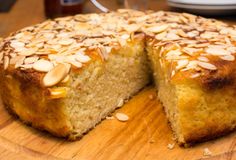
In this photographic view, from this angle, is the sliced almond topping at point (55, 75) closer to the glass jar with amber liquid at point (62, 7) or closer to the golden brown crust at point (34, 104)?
the golden brown crust at point (34, 104)

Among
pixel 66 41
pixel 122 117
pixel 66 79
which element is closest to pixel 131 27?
pixel 66 41

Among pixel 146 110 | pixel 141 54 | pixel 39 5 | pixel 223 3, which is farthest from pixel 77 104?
pixel 39 5

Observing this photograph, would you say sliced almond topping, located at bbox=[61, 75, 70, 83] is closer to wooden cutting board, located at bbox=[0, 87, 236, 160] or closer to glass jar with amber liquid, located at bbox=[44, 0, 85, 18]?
wooden cutting board, located at bbox=[0, 87, 236, 160]

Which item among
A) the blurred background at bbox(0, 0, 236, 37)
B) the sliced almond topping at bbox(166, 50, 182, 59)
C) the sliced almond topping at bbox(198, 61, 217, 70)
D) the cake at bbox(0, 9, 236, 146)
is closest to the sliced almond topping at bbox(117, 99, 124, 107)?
the cake at bbox(0, 9, 236, 146)

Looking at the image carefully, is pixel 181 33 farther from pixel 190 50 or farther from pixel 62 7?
pixel 62 7

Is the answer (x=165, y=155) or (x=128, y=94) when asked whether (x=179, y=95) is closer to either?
(x=165, y=155)

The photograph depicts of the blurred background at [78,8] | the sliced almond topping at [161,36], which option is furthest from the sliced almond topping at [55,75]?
the blurred background at [78,8]

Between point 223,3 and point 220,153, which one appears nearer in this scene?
point 220,153
